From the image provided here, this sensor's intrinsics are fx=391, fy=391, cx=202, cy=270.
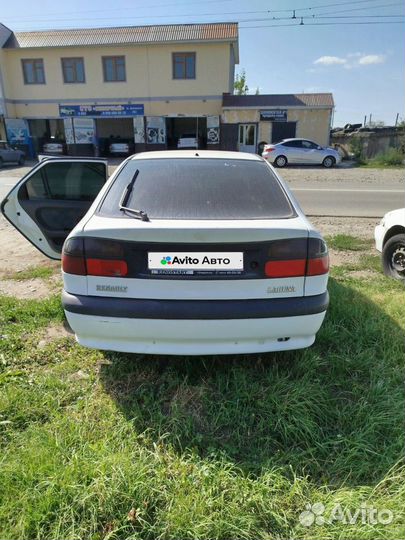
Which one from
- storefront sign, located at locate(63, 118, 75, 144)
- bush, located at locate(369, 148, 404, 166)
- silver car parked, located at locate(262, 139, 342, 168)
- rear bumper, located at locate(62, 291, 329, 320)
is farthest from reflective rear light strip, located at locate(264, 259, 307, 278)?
storefront sign, located at locate(63, 118, 75, 144)

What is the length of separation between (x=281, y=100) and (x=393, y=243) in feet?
80.5

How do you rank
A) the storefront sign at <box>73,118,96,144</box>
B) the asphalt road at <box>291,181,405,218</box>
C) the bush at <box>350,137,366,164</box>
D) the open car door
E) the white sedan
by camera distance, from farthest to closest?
the storefront sign at <box>73,118,96,144</box> → the bush at <box>350,137,366,164</box> → the asphalt road at <box>291,181,405,218</box> → the white sedan → the open car door

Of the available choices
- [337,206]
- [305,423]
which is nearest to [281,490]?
[305,423]

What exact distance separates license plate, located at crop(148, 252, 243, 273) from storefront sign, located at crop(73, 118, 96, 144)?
92.7ft

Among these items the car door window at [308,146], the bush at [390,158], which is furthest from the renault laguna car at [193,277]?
the bush at [390,158]

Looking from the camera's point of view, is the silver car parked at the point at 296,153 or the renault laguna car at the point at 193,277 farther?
the silver car parked at the point at 296,153

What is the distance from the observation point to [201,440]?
7.35ft

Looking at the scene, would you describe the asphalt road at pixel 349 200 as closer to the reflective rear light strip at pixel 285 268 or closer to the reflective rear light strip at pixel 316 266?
the reflective rear light strip at pixel 316 266

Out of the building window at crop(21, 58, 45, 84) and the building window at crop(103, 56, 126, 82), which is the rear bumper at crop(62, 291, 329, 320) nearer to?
the building window at crop(103, 56, 126, 82)

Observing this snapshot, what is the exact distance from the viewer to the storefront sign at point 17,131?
2772 cm

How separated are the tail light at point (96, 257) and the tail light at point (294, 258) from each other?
89 cm

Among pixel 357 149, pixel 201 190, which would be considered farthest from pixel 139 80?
pixel 201 190

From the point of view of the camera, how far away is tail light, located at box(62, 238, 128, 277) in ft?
7.70

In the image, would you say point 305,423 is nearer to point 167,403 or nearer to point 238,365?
point 238,365
